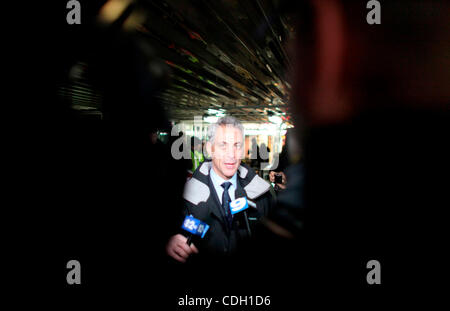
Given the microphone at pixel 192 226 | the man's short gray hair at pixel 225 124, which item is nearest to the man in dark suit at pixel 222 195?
the man's short gray hair at pixel 225 124

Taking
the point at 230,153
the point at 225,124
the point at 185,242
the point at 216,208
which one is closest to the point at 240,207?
the point at 216,208

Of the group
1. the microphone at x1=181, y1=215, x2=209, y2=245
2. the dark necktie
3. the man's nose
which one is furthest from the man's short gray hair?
the microphone at x1=181, y1=215, x2=209, y2=245

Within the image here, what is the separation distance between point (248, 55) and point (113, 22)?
128cm

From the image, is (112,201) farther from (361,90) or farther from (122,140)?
(361,90)

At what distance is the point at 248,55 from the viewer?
6.59ft

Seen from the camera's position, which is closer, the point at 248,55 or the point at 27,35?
the point at 27,35

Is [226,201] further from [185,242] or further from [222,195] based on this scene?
[185,242]

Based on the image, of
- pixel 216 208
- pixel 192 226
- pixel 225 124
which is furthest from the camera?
pixel 225 124

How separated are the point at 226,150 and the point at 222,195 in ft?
1.24

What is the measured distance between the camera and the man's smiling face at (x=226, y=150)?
1637mm

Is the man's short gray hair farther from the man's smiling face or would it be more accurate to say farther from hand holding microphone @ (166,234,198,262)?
hand holding microphone @ (166,234,198,262)

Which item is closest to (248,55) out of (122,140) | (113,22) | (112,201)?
(113,22)

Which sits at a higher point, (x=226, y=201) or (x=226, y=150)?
(x=226, y=150)

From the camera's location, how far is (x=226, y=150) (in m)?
1.67
